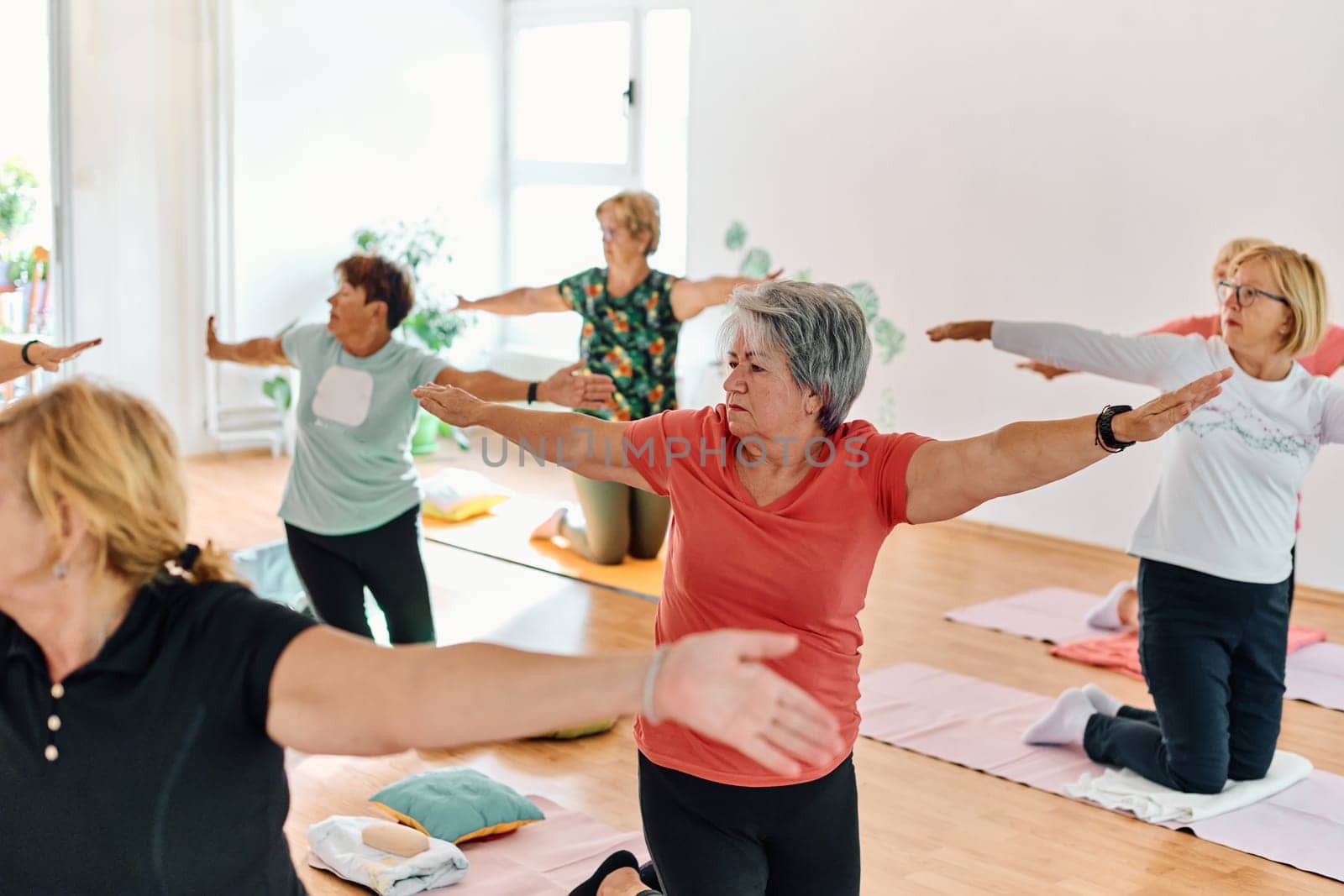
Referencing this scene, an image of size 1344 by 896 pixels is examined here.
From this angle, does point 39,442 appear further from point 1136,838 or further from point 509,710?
point 1136,838

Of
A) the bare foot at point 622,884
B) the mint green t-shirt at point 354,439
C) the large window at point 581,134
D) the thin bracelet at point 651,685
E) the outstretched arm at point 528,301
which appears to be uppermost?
the large window at point 581,134

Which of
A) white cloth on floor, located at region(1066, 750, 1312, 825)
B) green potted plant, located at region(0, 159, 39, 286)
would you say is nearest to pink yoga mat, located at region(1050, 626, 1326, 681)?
white cloth on floor, located at region(1066, 750, 1312, 825)

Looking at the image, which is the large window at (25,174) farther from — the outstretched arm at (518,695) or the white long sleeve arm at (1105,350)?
the outstretched arm at (518,695)

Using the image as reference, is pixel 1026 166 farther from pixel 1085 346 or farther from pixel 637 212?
pixel 1085 346

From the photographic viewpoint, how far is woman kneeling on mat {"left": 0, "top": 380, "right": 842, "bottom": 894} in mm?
1271

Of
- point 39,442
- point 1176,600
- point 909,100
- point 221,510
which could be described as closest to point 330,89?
point 221,510

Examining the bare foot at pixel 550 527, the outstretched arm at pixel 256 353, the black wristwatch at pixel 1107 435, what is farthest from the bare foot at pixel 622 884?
the bare foot at pixel 550 527

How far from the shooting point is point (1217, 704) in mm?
3529

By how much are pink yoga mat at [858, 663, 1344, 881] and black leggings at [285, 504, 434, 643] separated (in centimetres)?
130

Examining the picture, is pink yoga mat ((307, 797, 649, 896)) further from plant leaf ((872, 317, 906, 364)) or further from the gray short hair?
plant leaf ((872, 317, 906, 364))

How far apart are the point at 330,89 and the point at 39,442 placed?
714cm

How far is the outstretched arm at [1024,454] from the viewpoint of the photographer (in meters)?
2.05

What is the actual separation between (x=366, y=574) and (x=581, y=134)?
208 inches

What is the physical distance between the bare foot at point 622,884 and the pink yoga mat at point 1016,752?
1461 millimetres
